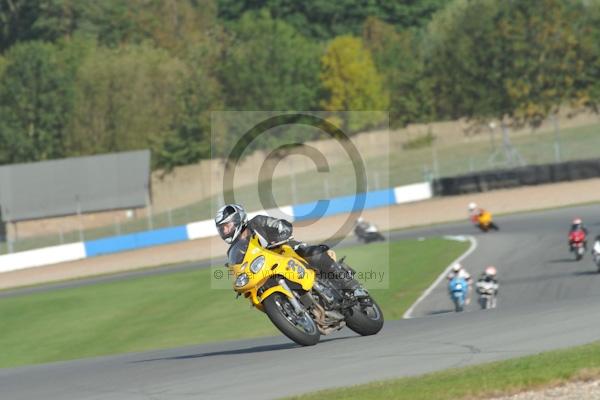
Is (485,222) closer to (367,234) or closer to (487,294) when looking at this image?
(367,234)

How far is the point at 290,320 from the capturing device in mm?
12398

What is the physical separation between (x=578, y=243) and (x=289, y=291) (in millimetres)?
17113

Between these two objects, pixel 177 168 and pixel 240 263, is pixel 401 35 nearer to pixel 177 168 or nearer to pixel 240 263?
pixel 177 168

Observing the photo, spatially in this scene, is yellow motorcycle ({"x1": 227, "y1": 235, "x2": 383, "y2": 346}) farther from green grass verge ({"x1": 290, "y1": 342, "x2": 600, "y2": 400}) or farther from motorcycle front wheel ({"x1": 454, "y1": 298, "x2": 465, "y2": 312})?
motorcycle front wheel ({"x1": 454, "y1": 298, "x2": 465, "y2": 312})

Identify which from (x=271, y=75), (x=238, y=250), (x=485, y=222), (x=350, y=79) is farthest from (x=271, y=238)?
(x=350, y=79)

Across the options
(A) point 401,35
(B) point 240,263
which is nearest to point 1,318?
(B) point 240,263

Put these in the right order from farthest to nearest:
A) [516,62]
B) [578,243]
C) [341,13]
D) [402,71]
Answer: [341,13], [402,71], [516,62], [578,243]

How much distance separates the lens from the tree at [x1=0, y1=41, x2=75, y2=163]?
84938 mm

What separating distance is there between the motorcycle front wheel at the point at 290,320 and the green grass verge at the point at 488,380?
2361mm

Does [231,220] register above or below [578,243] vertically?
above

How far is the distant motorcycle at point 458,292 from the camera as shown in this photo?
23.1 metres

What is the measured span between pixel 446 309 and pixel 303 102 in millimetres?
65911

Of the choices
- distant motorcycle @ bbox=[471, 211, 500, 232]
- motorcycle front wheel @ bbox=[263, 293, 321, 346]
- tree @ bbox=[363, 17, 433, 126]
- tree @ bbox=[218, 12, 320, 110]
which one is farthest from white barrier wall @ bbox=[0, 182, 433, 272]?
motorcycle front wheel @ bbox=[263, 293, 321, 346]

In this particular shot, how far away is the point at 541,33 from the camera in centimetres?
7788
